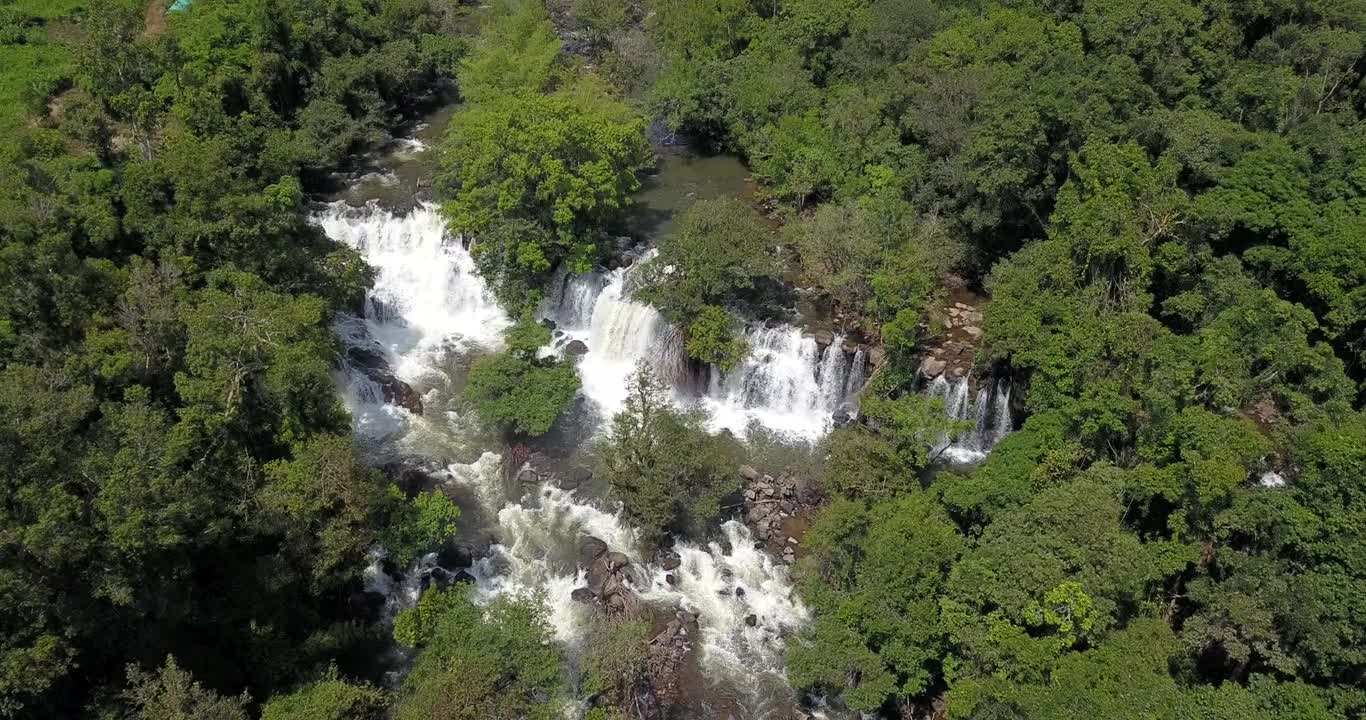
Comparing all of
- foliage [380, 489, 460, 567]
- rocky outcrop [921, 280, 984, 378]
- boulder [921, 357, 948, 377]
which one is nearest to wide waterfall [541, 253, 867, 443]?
boulder [921, 357, 948, 377]

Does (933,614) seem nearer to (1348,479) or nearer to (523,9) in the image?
(1348,479)

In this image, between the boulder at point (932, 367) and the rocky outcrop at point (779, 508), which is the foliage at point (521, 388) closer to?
the rocky outcrop at point (779, 508)

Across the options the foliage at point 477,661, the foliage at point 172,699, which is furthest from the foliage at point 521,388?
the foliage at point 172,699

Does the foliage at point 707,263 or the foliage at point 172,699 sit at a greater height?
the foliage at point 707,263

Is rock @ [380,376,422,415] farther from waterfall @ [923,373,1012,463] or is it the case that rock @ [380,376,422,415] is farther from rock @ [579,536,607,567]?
waterfall @ [923,373,1012,463]

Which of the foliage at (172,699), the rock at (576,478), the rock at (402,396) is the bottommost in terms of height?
the rock at (576,478)

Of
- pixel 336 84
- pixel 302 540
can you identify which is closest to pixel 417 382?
pixel 302 540

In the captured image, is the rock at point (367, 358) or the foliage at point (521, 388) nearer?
the foliage at point (521, 388)
